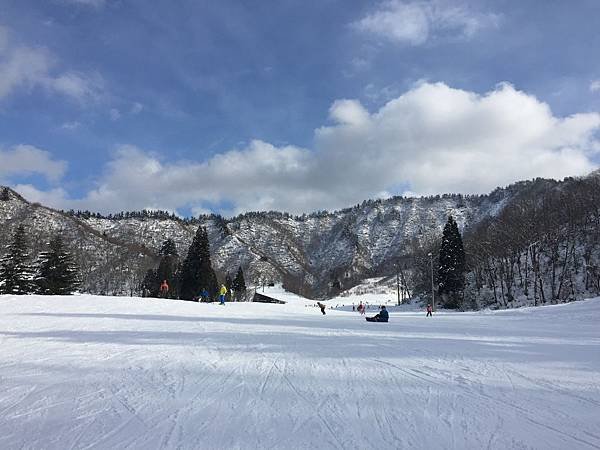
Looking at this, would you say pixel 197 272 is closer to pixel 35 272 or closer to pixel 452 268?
pixel 35 272

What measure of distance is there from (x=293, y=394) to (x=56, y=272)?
50538 millimetres

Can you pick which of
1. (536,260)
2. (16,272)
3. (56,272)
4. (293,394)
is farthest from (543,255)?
(16,272)

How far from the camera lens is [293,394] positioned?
6363mm

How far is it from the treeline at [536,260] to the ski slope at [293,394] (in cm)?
4618

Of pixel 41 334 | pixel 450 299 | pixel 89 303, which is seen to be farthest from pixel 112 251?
pixel 41 334

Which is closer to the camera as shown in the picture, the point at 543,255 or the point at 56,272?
the point at 56,272

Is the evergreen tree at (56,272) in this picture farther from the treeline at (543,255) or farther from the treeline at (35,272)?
the treeline at (543,255)

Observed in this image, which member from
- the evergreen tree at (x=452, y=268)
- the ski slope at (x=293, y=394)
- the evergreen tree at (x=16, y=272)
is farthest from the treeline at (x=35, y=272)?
the evergreen tree at (x=452, y=268)

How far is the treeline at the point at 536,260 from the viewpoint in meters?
54.2

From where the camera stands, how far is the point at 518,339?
530 inches

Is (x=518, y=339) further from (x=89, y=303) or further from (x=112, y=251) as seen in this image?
(x=112, y=251)

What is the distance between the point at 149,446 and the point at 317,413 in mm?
2154

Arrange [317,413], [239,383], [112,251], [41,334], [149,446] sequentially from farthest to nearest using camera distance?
[112,251]
[41,334]
[239,383]
[317,413]
[149,446]

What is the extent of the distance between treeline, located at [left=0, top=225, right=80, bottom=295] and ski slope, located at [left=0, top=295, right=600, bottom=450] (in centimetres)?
3882
